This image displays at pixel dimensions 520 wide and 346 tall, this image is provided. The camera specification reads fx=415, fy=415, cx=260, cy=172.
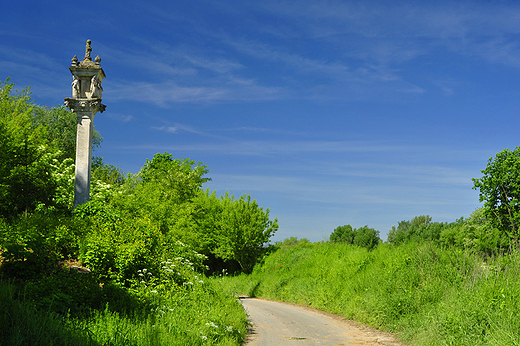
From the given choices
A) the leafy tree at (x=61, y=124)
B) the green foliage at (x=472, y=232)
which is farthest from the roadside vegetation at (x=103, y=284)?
the green foliage at (x=472, y=232)

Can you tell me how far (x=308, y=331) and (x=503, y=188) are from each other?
32.7m

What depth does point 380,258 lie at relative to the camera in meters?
17.3

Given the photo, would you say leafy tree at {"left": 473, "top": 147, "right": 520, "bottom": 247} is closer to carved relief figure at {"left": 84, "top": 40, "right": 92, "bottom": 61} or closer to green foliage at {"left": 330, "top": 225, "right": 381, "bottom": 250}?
green foliage at {"left": 330, "top": 225, "right": 381, "bottom": 250}

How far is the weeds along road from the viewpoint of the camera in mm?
11016

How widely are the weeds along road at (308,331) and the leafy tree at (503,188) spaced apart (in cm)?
2736

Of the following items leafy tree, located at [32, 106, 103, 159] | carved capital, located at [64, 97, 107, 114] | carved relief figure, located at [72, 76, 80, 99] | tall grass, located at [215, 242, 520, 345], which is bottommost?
tall grass, located at [215, 242, 520, 345]

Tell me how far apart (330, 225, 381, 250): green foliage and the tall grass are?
96.1 feet

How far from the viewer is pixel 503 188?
3766 centimetres

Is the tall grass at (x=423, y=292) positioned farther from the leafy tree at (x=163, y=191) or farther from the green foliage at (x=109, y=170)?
the green foliage at (x=109, y=170)

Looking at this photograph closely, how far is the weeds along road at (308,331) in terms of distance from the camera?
11016 mm

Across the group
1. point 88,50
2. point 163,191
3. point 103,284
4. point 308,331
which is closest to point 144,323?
point 103,284

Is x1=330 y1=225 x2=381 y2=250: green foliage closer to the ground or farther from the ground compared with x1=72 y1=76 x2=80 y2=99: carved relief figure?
closer to the ground

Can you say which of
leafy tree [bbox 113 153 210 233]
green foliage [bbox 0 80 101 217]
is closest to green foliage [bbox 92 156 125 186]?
leafy tree [bbox 113 153 210 233]

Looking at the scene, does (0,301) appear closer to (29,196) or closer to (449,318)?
(449,318)
